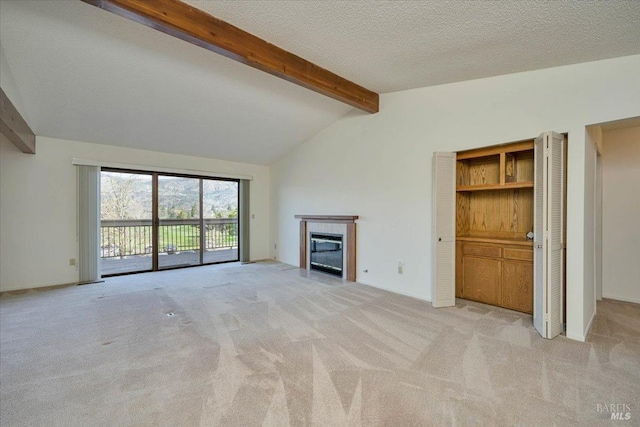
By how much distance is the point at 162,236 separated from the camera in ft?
18.0

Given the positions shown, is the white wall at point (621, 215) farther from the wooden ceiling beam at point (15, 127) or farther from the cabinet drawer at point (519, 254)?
the wooden ceiling beam at point (15, 127)

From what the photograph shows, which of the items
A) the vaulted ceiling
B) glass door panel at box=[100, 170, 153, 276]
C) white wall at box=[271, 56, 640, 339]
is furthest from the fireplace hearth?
glass door panel at box=[100, 170, 153, 276]

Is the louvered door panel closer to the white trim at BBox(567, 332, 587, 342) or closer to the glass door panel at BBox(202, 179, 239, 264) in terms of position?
the white trim at BBox(567, 332, 587, 342)

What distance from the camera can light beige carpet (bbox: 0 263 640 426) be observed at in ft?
5.42

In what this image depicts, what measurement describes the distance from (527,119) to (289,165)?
4.36 metres

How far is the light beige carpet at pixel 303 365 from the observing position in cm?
165

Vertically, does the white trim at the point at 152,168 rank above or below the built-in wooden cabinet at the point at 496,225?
above

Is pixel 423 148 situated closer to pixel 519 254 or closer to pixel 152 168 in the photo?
pixel 519 254

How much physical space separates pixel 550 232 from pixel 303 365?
99.6 inches

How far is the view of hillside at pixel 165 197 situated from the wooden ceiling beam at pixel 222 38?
376cm

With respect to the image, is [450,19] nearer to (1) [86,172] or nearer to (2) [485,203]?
(2) [485,203]

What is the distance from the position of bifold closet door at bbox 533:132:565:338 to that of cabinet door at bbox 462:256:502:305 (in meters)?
0.63

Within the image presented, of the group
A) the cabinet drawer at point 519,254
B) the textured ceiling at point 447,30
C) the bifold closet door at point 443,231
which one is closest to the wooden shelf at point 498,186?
the bifold closet door at point 443,231


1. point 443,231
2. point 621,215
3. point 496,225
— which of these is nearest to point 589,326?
point 496,225
